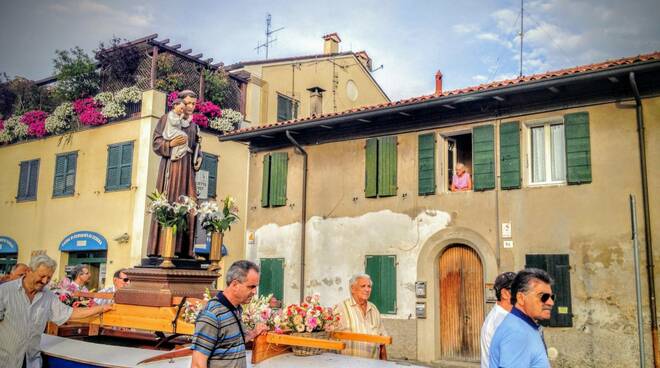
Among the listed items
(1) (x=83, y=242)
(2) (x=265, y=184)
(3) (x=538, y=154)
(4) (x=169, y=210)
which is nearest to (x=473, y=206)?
(3) (x=538, y=154)

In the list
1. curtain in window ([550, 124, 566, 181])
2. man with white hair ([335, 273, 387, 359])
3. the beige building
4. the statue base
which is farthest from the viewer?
curtain in window ([550, 124, 566, 181])

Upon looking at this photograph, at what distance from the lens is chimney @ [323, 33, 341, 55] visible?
80.8ft

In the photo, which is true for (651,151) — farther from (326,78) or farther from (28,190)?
(28,190)

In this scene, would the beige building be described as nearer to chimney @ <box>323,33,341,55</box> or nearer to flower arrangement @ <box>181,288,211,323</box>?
flower arrangement @ <box>181,288,211,323</box>

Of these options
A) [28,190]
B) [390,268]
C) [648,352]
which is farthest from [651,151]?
[28,190]

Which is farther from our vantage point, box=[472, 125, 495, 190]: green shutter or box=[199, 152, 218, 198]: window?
box=[199, 152, 218, 198]: window

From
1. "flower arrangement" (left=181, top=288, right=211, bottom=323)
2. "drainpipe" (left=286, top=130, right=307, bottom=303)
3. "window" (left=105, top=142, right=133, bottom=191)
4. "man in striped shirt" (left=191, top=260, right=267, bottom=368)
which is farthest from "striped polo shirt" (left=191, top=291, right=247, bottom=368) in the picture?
"window" (left=105, top=142, right=133, bottom=191)

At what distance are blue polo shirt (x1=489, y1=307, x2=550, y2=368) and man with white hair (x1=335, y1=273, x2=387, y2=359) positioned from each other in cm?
297

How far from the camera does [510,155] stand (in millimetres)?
12594

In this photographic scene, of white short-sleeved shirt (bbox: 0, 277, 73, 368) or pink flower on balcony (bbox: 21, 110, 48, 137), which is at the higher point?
pink flower on balcony (bbox: 21, 110, 48, 137)

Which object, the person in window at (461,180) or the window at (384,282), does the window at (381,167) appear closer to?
the person in window at (461,180)

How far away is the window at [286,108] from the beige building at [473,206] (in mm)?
5616

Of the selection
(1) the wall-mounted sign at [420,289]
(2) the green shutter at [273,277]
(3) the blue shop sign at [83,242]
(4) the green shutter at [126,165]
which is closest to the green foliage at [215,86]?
(4) the green shutter at [126,165]

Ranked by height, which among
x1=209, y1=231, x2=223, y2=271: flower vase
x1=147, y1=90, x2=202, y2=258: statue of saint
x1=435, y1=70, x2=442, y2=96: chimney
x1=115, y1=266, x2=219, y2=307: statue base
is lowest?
x1=115, y1=266, x2=219, y2=307: statue base
